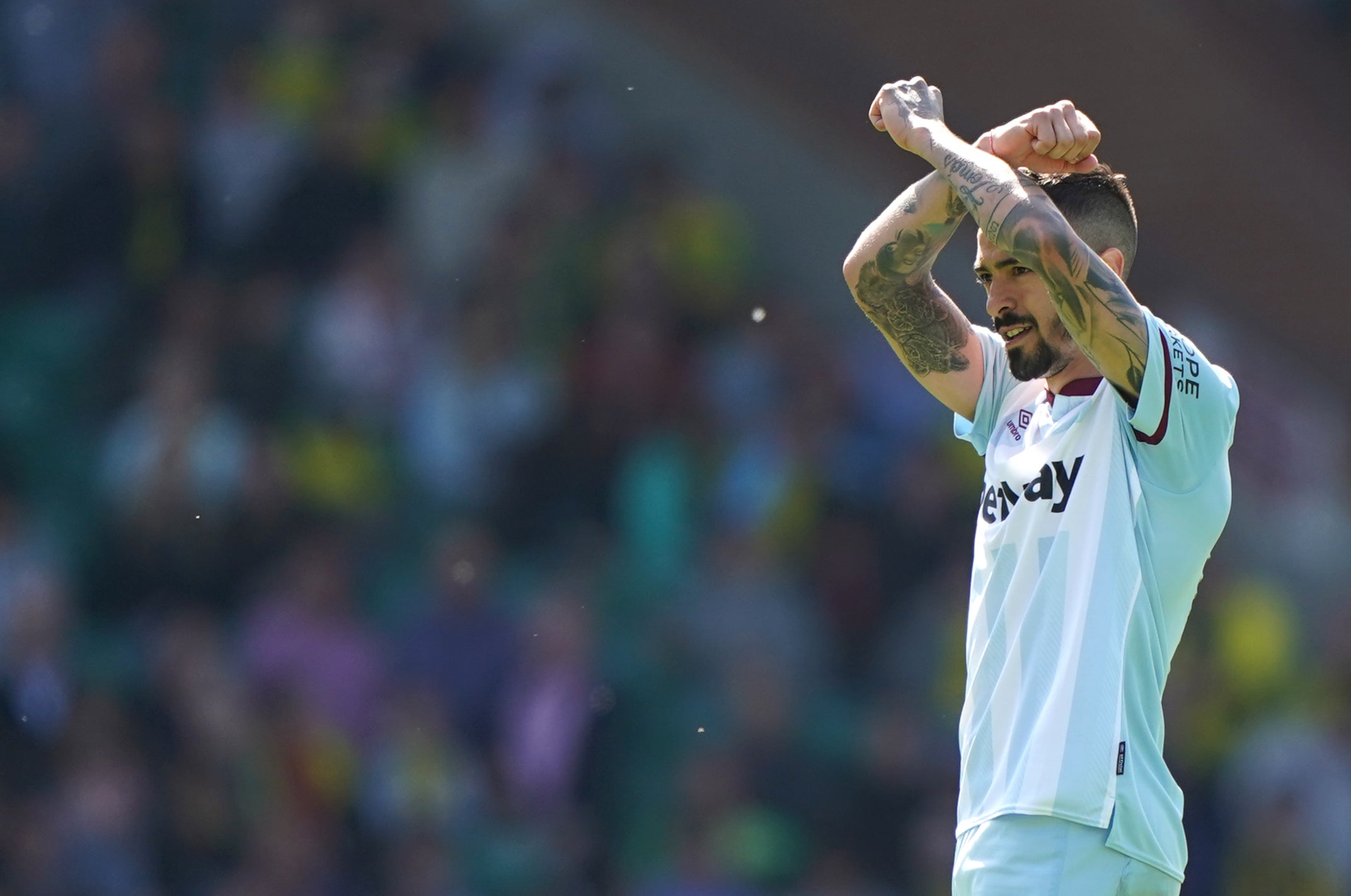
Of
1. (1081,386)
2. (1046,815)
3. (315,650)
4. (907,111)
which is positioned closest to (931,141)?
(907,111)

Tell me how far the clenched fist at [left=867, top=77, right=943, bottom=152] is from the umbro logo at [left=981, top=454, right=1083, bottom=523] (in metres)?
0.80

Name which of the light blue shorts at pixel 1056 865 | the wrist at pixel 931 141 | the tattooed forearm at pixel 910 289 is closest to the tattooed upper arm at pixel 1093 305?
the wrist at pixel 931 141

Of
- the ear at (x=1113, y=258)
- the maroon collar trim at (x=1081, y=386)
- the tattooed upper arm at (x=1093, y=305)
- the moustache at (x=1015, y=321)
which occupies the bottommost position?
the maroon collar trim at (x=1081, y=386)

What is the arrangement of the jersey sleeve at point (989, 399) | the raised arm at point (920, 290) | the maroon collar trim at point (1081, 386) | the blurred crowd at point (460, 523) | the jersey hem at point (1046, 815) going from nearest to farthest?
the jersey hem at point (1046, 815) < the maroon collar trim at point (1081, 386) < the raised arm at point (920, 290) < the jersey sleeve at point (989, 399) < the blurred crowd at point (460, 523)

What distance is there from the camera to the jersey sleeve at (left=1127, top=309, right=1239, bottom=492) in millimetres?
3867

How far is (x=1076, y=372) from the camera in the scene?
4.22m

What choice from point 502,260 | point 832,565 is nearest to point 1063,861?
point 832,565

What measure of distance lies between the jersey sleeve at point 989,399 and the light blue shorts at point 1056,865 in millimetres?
1038

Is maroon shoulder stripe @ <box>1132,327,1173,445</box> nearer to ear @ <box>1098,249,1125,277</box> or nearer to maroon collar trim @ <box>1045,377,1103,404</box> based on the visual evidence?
maroon collar trim @ <box>1045,377,1103,404</box>

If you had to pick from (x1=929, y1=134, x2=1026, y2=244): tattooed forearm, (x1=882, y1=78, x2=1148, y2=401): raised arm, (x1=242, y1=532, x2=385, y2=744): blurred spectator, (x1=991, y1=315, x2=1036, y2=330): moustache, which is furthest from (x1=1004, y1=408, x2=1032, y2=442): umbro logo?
(x1=242, y1=532, x2=385, y2=744): blurred spectator

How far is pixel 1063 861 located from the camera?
3.84 metres

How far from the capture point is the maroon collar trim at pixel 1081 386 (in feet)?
13.7

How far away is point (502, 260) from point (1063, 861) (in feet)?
28.9

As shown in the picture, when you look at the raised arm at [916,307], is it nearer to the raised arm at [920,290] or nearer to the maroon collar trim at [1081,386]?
the raised arm at [920,290]
